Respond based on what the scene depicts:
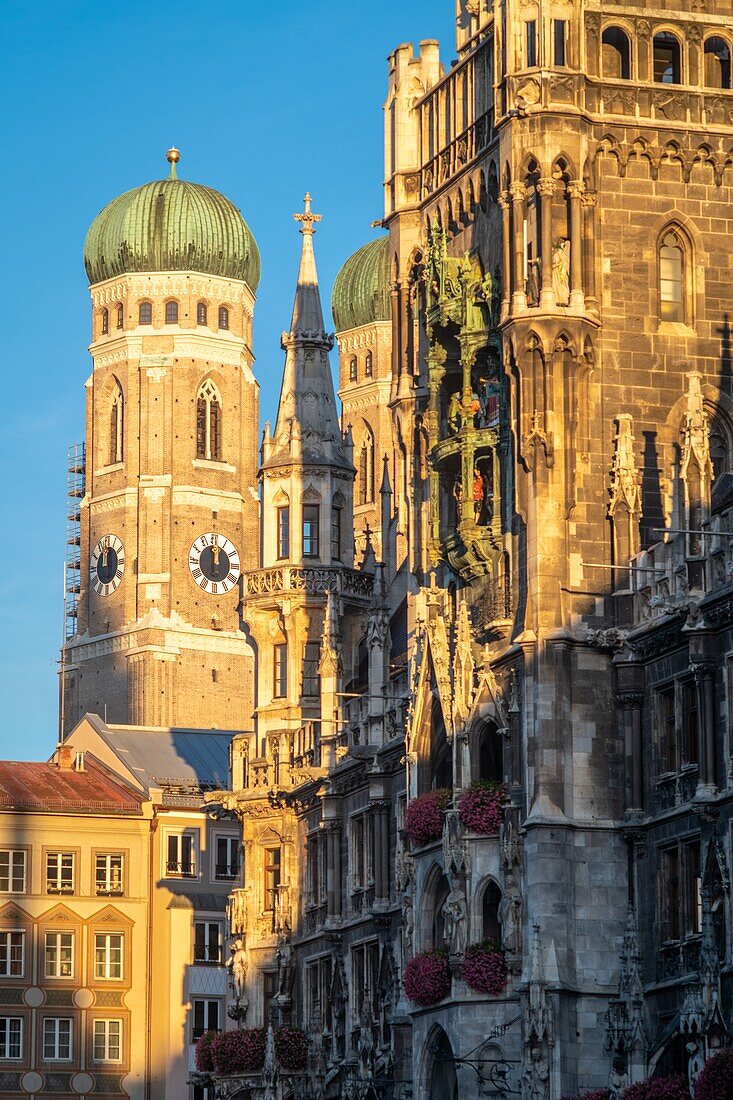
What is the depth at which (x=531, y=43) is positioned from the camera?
77.0 metres

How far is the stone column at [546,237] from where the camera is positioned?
74750mm

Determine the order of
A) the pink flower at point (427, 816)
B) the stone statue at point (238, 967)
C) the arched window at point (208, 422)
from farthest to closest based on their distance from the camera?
the arched window at point (208, 422), the stone statue at point (238, 967), the pink flower at point (427, 816)

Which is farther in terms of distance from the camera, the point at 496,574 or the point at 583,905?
the point at 496,574

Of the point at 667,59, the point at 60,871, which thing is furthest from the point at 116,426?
the point at 667,59

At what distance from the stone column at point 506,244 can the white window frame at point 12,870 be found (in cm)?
5200

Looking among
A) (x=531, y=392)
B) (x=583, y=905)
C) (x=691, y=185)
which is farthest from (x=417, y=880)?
(x=691, y=185)

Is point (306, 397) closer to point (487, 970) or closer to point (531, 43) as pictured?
point (531, 43)

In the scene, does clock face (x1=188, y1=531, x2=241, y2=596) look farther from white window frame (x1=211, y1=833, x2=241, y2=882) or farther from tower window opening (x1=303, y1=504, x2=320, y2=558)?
tower window opening (x1=303, y1=504, x2=320, y2=558)

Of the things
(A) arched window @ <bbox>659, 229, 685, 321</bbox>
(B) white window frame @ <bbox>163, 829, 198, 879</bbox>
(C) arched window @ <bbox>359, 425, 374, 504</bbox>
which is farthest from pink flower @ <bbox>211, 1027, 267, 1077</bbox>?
(C) arched window @ <bbox>359, 425, 374, 504</bbox>

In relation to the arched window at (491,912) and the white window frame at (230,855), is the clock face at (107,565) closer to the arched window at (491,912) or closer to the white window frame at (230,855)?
A: the white window frame at (230,855)

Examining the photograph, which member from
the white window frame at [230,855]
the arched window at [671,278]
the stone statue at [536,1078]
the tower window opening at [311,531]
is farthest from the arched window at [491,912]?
the white window frame at [230,855]

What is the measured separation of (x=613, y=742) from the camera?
73.1 m

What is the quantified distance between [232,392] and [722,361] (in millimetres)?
112992

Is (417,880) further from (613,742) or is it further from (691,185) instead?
(691,185)
